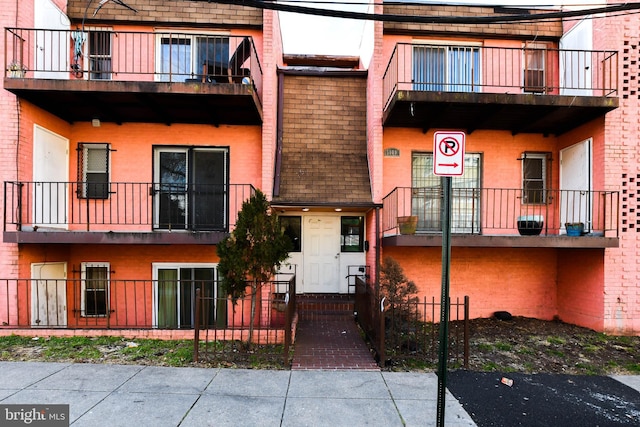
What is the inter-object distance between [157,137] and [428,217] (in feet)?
23.5

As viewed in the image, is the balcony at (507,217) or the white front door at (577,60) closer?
the balcony at (507,217)

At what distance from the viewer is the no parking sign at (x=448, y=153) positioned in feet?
12.7

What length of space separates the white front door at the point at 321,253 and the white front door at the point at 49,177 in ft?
19.6

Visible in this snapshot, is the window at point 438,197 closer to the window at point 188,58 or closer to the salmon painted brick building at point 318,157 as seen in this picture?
the salmon painted brick building at point 318,157

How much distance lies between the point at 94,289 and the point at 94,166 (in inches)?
121

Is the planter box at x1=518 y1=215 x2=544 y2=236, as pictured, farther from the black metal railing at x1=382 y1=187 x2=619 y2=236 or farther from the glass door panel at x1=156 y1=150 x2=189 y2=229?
the glass door panel at x1=156 y1=150 x2=189 y2=229

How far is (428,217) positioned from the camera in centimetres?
940

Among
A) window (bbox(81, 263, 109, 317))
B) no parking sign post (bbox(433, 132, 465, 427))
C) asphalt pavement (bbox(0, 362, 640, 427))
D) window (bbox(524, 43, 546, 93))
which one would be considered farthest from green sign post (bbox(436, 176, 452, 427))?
window (bbox(81, 263, 109, 317))

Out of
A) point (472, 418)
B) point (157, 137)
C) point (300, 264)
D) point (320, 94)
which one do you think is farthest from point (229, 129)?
point (472, 418)

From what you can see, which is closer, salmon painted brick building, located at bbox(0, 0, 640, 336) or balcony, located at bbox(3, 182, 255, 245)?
salmon painted brick building, located at bbox(0, 0, 640, 336)

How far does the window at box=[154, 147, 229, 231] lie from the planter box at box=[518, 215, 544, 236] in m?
7.06

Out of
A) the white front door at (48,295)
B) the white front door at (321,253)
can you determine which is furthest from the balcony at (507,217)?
the white front door at (48,295)

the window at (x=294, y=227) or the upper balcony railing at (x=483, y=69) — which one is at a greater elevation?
the upper balcony railing at (x=483, y=69)

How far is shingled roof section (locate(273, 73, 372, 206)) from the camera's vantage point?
364 inches
